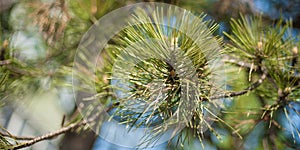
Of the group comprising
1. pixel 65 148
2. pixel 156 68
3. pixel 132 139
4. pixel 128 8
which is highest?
pixel 128 8

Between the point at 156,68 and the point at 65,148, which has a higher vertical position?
the point at 156,68

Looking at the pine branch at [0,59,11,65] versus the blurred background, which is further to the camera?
the blurred background

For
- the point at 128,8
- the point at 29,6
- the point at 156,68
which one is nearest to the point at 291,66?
the point at 156,68

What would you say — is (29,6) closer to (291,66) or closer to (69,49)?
(69,49)

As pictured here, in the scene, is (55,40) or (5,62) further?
(55,40)

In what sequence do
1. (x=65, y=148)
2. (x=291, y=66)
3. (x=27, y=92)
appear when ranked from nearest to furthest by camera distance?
1. (x=291, y=66)
2. (x=27, y=92)
3. (x=65, y=148)

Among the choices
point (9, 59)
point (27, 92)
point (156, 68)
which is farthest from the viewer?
point (27, 92)

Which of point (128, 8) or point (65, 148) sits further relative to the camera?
point (65, 148)

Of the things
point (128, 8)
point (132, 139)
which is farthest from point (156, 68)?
point (128, 8)

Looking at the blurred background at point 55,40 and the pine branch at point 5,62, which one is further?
the blurred background at point 55,40
